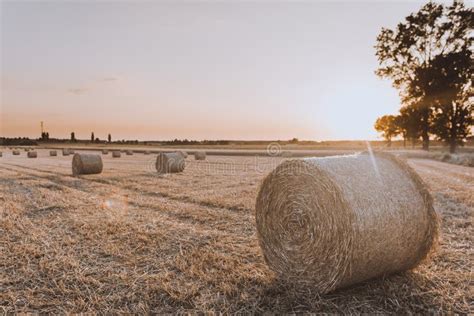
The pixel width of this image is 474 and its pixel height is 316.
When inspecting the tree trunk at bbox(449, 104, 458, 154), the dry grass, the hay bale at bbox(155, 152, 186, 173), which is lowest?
the dry grass

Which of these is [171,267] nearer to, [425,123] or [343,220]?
[343,220]

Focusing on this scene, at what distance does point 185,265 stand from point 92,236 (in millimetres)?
2691

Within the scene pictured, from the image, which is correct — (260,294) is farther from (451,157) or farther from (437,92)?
(437,92)

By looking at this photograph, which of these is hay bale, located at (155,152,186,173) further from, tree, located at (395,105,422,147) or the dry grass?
tree, located at (395,105,422,147)

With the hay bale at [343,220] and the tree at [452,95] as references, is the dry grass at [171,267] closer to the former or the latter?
the hay bale at [343,220]

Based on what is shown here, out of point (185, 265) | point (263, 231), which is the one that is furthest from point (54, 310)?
point (263, 231)

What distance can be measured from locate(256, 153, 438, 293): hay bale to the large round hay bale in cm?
1605

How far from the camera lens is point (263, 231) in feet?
18.5

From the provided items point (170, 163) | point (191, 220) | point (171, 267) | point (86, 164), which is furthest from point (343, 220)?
point (86, 164)

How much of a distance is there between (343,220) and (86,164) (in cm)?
1749

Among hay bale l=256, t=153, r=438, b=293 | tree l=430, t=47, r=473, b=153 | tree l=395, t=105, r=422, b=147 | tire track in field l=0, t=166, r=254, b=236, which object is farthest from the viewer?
tree l=395, t=105, r=422, b=147

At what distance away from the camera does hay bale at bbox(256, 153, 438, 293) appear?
461 cm

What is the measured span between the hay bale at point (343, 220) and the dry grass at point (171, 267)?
0.30 meters

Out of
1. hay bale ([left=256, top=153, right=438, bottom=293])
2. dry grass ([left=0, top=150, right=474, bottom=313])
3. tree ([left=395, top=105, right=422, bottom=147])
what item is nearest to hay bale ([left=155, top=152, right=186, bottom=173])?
dry grass ([left=0, top=150, right=474, bottom=313])
